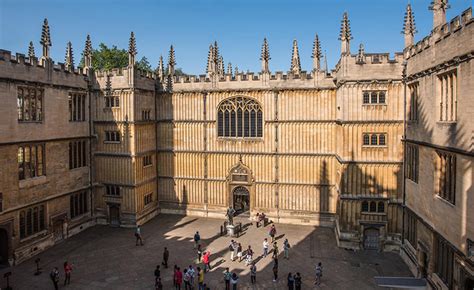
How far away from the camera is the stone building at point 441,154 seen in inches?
527

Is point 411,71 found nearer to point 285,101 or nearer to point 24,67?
point 285,101

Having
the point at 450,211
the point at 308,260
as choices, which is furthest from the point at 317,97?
the point at 450,211

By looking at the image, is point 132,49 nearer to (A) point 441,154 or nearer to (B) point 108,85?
(B) point 108,85

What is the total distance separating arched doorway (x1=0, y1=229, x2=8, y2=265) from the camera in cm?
2095

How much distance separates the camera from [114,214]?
94.7ft

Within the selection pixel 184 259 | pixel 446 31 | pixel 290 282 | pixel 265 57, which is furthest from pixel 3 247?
pixel 446 31

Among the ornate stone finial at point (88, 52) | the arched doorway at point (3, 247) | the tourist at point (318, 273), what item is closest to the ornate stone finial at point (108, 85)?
the ornate stone finial at point (88, 52)

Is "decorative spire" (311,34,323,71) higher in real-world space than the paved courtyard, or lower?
higher

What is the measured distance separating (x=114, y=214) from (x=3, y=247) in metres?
8.68

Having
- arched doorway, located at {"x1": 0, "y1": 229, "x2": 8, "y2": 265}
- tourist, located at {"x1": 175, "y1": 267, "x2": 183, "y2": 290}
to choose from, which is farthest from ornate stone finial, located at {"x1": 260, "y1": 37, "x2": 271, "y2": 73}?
arched doorway, located at {"x1": 0, "y1": 229, "x2": 8, "y2": 265}

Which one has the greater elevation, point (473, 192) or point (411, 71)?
point (411, 71)

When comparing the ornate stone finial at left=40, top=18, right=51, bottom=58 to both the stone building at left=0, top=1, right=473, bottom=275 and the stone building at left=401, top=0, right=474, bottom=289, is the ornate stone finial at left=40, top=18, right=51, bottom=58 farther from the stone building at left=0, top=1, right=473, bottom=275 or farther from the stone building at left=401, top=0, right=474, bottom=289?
the stone building at left=401, top=0, right=474, bottom=289

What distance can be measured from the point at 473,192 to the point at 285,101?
55.7ft

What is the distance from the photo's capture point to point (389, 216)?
Result: 901 inches
